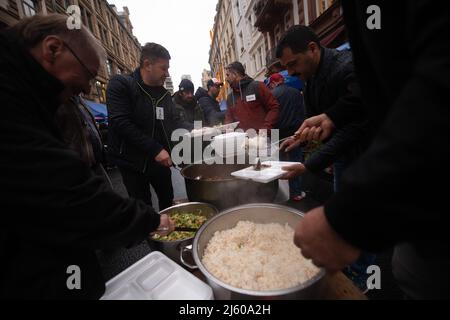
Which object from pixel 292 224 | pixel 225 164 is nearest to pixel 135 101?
pixel 225 164

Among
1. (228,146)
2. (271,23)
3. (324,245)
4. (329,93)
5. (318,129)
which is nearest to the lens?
(324,245)

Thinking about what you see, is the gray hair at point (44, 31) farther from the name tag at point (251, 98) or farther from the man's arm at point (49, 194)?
the name tag at point (251, 98)

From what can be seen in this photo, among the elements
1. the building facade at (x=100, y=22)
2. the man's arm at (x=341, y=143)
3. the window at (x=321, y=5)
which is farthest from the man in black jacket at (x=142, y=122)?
the window at (x=321, y=5)

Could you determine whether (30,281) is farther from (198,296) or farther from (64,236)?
(198,296)

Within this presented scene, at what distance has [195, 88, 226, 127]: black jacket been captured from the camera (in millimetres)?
6367

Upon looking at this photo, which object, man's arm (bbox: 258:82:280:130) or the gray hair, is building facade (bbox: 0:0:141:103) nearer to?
man's arm (bbox: 258:82:280:130)

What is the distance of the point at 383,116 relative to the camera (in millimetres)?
829

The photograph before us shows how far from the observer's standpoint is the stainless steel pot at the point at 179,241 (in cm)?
149

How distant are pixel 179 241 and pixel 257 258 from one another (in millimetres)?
532

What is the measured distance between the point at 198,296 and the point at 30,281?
27.8 inches

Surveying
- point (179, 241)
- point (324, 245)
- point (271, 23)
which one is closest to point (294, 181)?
point (179, 241)

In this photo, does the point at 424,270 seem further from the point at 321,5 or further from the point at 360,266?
the point at 321,5

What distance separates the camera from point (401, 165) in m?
0.48

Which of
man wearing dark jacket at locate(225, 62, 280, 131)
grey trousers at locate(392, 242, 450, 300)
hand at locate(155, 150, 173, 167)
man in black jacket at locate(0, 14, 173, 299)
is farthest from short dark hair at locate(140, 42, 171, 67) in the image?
grey trousers at locate(392, 242, 450, 300)
